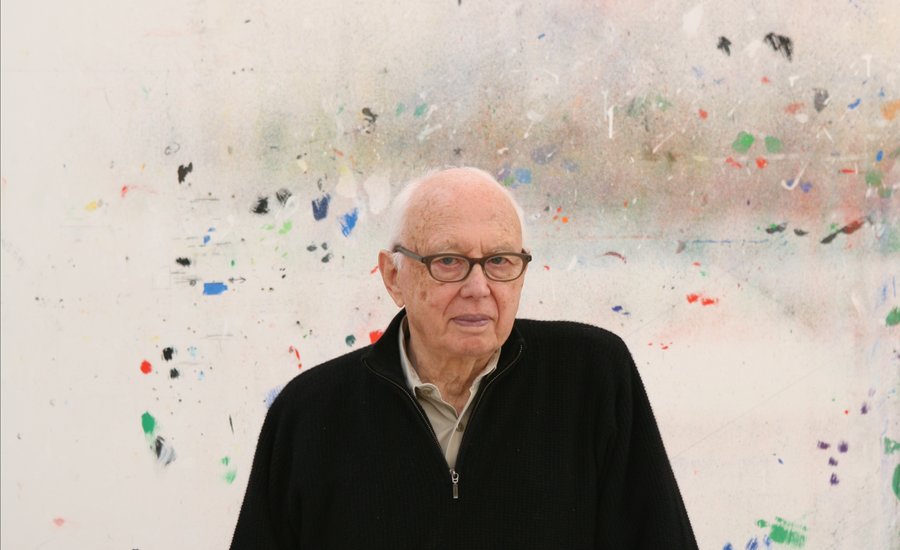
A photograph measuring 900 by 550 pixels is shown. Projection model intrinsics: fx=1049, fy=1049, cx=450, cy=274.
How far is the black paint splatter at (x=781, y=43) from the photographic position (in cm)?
251

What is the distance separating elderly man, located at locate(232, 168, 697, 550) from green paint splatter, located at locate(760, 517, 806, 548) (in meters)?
0.92

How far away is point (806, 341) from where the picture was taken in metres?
2.54

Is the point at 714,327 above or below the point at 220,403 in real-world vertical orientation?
above

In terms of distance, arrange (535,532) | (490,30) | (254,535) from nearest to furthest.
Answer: (535,532), (254,535), (490,30)

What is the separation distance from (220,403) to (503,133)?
37.4 inches

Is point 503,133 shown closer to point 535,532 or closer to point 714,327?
point 714,327

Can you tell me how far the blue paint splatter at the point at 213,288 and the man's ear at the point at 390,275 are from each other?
2.57ft

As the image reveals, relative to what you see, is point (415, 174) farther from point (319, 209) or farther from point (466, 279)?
point (466, 279)

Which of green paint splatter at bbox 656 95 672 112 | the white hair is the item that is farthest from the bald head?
green paint splatter at bbox 656 95 672 112

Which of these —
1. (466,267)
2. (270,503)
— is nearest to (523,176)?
(466,267)

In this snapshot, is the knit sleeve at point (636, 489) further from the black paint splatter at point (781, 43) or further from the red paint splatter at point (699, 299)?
the black paint splatter at point (781, 43)

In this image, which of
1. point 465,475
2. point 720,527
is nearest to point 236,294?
point 465,475

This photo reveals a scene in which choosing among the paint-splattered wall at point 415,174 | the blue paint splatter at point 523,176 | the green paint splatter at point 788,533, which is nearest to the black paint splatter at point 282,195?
the paint-splattered wall at point 415,174

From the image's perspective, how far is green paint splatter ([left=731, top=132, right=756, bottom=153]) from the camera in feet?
8.30
